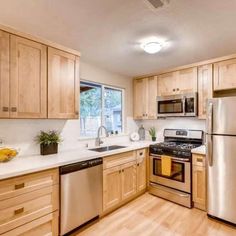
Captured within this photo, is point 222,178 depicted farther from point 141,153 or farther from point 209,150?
point 141,153

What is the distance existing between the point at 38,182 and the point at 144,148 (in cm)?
199

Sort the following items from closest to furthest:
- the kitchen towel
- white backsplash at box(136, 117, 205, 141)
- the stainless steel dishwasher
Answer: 1. the stainless steel dishwasher
2. the kitchen towel
3. white backsplash at box(136, 117, 205, 141)

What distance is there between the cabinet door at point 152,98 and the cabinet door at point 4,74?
2650 mm

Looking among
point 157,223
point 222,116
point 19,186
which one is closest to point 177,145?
point 222,116

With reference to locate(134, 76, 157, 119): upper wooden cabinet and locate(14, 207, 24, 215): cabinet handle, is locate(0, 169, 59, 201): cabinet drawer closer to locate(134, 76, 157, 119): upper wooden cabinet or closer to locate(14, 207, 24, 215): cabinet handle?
locate(14, 207, 24, 215): cabinet handle

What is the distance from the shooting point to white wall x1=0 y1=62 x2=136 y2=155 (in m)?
2.23

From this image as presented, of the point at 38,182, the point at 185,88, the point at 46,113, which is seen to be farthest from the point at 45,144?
the point at 185,88

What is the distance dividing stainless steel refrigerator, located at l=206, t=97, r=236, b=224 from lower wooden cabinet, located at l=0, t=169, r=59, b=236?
2.01m

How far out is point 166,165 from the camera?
9.88ft

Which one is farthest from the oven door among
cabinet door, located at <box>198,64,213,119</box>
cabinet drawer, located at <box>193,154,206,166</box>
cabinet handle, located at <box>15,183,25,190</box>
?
cabinet handle, located at <box>15,183,25,190</box>

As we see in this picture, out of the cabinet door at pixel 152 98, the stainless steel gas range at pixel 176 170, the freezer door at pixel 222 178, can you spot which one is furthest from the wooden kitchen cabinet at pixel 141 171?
the freezer door at pixel 222 178

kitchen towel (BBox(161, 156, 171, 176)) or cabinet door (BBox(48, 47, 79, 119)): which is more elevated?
cabinet door (BBox(48, 47, 79, 119))

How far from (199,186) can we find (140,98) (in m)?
2.08

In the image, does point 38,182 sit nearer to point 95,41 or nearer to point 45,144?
point 45,144
